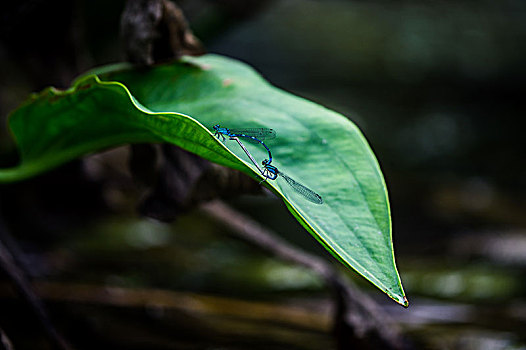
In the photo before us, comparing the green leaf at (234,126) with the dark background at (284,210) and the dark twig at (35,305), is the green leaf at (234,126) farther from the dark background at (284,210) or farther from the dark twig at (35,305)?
the dark background at (284,210)

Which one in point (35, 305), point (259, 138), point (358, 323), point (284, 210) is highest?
point (259, 138)

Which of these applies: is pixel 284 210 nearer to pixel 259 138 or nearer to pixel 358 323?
pixel 358 323

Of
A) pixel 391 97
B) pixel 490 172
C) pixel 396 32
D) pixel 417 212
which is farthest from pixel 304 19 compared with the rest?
Result: pixel 417 212

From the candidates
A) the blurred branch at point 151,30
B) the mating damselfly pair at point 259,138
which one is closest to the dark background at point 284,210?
the blurred branch at point 151,30

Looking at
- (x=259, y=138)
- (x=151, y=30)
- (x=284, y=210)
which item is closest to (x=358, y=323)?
(x=259, y=138)

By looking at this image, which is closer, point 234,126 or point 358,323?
point 234,126

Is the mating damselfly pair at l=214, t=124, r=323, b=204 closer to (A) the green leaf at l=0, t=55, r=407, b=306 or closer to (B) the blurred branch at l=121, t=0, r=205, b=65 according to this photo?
(A) the green leaf at l=0, t=55, r=407, b=306
